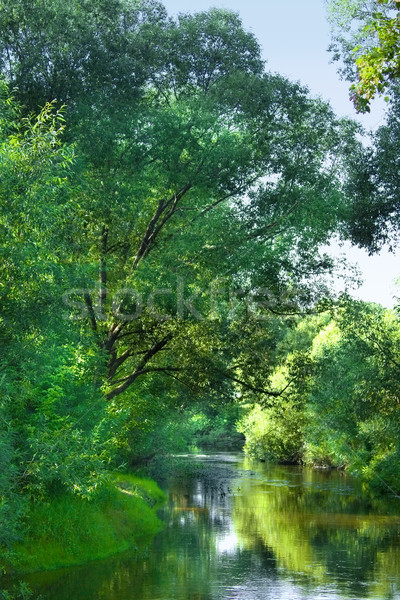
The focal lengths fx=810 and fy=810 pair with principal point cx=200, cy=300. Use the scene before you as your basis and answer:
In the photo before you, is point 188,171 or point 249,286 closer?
point 188,171

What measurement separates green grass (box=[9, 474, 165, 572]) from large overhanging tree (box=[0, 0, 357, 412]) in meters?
5.80

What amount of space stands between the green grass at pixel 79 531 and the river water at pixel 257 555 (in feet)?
1.87

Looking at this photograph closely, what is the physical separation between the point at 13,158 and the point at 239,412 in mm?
71059

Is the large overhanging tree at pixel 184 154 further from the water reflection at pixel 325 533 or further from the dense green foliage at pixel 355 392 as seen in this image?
the water reflection at pixel 325 533

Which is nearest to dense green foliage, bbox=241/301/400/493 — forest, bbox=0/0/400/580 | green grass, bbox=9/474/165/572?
forest, bbox=0/0/400/580

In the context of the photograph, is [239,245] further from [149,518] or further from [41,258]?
[41,258]

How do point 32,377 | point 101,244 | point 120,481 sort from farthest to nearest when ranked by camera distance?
point 120,481 < point 101,244 < point 32,377

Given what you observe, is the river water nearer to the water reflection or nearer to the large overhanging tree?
the water reflection

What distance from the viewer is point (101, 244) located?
32.6m

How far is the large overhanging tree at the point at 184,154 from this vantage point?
26938 millimetres

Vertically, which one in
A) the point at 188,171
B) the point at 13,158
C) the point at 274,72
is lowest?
the point at 13,158

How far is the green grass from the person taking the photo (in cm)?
2270

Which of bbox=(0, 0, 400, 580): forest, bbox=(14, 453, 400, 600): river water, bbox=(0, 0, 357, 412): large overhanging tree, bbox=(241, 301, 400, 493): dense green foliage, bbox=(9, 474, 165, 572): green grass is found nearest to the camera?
bbox=(14, 453, 400, 600): river water

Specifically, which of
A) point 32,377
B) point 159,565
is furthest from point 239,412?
point 32,377
